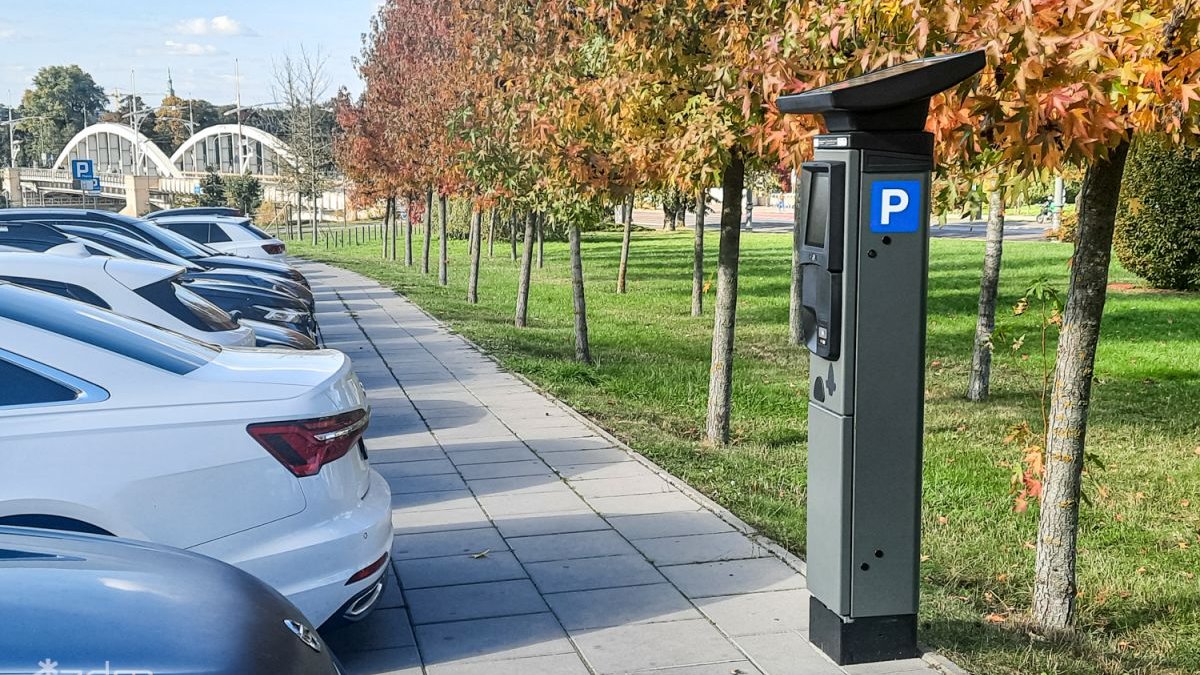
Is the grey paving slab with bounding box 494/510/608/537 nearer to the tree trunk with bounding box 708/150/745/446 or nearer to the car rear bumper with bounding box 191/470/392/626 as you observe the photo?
the car rear bumper with bounding box 191/470/392/626

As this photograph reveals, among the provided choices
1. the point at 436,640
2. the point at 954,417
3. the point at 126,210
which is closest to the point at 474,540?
the point at 436,640

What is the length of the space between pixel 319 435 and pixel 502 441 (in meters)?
4.91

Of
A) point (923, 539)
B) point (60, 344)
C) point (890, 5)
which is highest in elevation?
point (890, 5)

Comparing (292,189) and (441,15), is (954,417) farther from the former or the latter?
(292,189)

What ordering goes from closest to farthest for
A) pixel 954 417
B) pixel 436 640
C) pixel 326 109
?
pixel 436 640 < pixel 954 417 < pixel 326 109

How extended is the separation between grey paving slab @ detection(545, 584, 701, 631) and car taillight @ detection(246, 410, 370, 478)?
1414mm

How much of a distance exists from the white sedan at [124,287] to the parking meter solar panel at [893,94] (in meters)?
4.50

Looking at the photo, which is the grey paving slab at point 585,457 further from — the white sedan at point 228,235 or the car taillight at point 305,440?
the white sedan at point 228,235

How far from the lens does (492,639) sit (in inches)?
206

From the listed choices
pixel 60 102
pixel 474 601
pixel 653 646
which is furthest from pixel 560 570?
pixel 60 102

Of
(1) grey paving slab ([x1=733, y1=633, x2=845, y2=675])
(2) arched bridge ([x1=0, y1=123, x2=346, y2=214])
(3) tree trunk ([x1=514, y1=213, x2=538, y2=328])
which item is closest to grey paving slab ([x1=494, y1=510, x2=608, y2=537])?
(1) grey paving slab ([x1=733, y1=633, x2=845, y2=675])

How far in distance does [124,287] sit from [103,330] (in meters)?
2.96

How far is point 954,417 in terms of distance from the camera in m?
11.2

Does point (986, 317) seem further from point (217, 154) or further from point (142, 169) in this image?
point (142, 169)
